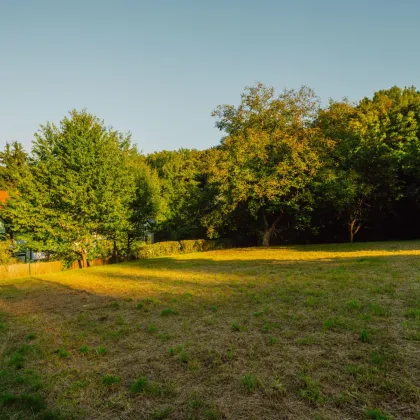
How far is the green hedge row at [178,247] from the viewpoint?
23656mm

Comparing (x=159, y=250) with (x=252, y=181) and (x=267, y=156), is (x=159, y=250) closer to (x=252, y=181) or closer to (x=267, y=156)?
(x=252, y=181)

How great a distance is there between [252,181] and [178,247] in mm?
8344

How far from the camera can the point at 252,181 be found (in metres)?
23.6

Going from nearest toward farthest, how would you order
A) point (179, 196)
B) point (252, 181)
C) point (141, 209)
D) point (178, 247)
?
point (141, 209)
point (252, 181)
point (178, 247)
point (179, 196)

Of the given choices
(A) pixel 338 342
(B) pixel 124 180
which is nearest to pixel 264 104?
(B) pixel 124 180

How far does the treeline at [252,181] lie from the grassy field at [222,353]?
400 inches

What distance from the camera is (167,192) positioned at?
132 ft

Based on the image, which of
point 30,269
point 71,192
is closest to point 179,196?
point 71,192

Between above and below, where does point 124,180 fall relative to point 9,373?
above

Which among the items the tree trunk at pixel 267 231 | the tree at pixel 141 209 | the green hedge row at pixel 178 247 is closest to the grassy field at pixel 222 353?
the tree at pixel 141 209

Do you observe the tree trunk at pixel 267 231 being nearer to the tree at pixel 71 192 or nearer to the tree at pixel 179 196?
the tree at pixel 179 196

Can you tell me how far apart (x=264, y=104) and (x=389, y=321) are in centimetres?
2125

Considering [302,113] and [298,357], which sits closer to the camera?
[298,357]

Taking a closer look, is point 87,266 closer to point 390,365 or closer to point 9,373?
point 9,373
